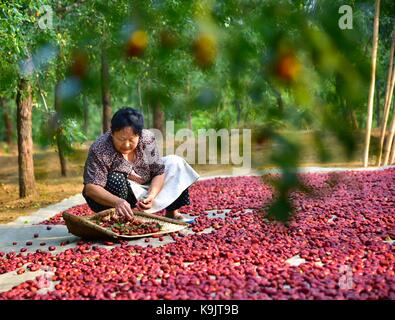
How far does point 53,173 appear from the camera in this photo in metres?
12.0

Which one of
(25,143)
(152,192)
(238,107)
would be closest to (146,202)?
(152,192)

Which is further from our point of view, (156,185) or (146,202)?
(156,185)

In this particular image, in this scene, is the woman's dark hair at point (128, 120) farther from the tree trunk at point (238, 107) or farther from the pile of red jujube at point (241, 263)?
the tree trunk at point (238, 107)

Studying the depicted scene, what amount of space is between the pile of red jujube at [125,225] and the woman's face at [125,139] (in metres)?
0.47

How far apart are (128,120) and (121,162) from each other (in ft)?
1.36

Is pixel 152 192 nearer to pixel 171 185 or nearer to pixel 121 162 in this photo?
pixel 171 185

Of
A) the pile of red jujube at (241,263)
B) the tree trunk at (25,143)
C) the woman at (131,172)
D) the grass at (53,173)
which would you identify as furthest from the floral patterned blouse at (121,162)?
the tree trunk at (25,143)

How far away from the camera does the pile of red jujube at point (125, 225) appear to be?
371 cm

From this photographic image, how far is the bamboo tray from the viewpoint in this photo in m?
3.52

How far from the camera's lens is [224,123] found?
0.89 metres
